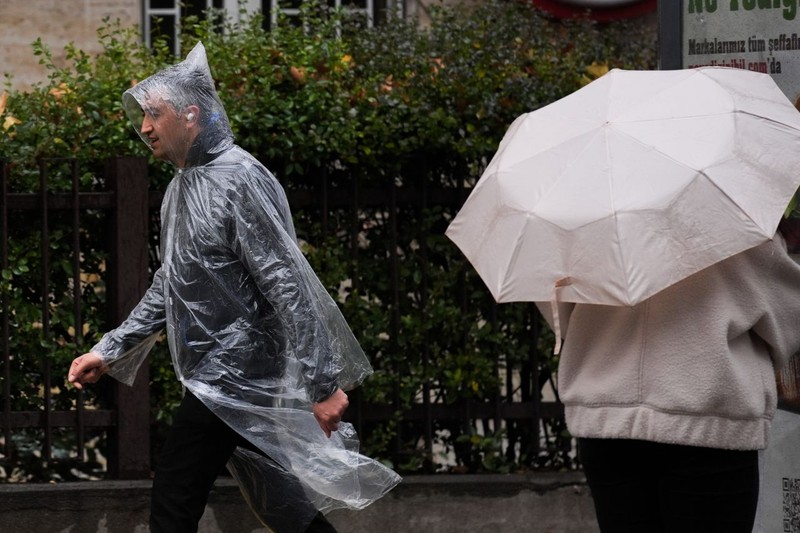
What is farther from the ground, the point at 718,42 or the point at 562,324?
the point at 718,42

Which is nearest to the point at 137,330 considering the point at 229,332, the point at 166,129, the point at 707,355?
the point at 229,332

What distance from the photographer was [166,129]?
411 cm

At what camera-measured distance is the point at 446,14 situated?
242 inches

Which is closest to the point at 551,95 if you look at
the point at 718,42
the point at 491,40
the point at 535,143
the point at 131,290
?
the point at 491,40

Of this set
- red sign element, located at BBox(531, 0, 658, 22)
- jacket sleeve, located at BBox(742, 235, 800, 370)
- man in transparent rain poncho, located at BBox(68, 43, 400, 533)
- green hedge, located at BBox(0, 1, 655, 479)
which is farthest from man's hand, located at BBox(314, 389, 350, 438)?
red sign element, located at BBox(531, 0, 658, 22)

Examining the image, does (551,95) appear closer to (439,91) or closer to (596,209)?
(439,91)

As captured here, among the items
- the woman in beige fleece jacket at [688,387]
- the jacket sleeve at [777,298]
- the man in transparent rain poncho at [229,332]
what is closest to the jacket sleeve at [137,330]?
the man in transparent rain poncho at [229,332]

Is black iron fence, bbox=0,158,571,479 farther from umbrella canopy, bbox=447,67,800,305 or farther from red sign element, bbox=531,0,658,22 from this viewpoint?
red sign element, bbox=531,0,658,22

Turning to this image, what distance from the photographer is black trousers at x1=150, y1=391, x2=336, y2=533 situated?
3986 millimetres

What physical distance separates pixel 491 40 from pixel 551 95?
1.24 feet

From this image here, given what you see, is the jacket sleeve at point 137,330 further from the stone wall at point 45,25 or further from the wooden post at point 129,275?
the stone wall at point 45,25

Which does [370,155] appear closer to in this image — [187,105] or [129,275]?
[129,275]

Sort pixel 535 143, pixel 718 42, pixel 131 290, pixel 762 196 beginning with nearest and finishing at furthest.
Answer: pixel 762 196 → pixel 535 143 → pixel 718 42 → pixel 131 290

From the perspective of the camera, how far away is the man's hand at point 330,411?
390 cm
